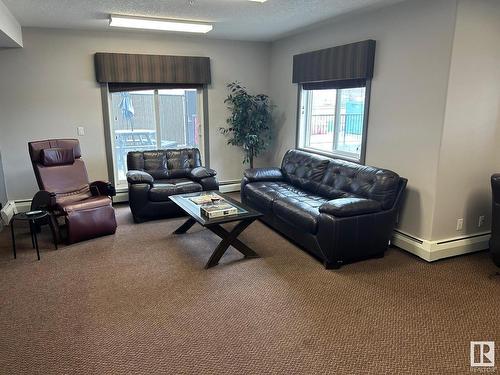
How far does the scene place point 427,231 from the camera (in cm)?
351

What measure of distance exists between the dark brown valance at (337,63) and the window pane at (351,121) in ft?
0.91

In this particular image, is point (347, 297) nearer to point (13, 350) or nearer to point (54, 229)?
point (13, 350)

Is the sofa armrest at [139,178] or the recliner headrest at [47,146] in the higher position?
the recliner headrest at [47,146]

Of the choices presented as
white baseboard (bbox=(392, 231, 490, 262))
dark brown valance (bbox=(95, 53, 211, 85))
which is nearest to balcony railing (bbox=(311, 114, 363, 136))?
white baseboard (bbox=(392, 231, 490, 262))

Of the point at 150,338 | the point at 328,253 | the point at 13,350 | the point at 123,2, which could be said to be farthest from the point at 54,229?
the point at 328,253

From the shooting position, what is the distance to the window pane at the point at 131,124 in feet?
17.9

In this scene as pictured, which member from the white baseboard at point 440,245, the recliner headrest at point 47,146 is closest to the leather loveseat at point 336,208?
the white baseboard at point 440,245

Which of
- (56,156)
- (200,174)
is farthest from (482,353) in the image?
(56,156)

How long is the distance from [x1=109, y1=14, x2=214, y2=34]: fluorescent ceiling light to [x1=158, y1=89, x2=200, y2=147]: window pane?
1.20 meters

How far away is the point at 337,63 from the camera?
4.37m

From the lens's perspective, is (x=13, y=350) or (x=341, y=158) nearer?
(x=13, y=350)

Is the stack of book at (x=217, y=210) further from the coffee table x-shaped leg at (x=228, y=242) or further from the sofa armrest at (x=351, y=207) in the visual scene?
the sofa armrest at (x=351, y=207)

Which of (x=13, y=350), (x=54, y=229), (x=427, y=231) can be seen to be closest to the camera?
(x=13, y=350)

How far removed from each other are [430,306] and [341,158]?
229 centimetres
